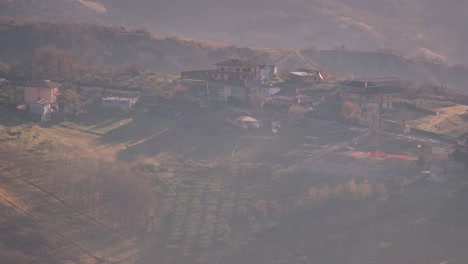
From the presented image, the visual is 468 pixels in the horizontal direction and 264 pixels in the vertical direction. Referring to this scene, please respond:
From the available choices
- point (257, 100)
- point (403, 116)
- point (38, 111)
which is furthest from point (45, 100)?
point (403, 116)

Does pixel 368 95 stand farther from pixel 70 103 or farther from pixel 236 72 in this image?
pixel 70 103

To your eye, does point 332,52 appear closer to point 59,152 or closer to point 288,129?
point 288,129

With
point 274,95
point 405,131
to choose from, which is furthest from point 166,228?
point 274,95

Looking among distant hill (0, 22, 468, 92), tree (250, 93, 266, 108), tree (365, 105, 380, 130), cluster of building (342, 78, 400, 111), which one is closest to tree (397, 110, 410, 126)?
tree (365, 105, 380, 130)

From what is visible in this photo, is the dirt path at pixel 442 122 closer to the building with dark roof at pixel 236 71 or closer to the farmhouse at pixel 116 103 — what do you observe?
the building with dark roof at pixel 236 71

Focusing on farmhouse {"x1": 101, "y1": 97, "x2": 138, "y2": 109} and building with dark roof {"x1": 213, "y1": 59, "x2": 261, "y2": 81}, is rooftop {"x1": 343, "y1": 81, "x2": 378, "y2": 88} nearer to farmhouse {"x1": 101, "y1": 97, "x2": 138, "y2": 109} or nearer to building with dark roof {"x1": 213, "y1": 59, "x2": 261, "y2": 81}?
building with dark roof {"x1": 213, "y1": 59, "x2": 261, "y2": 81}

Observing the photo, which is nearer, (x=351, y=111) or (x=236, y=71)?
(x=351, y=111)
